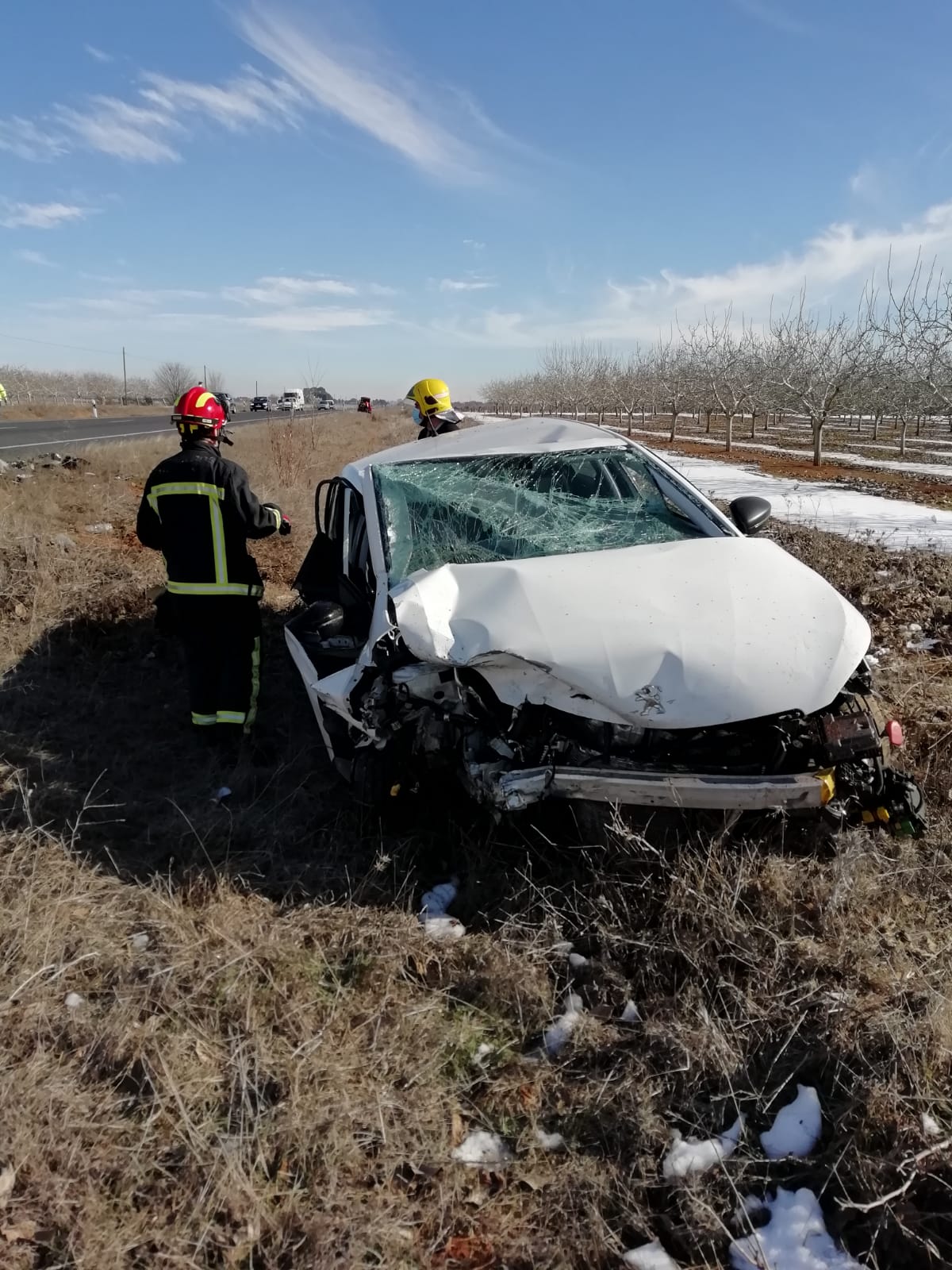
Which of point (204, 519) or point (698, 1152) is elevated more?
point (204, 519)

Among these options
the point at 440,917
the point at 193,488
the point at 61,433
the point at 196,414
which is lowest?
the point at 440,917

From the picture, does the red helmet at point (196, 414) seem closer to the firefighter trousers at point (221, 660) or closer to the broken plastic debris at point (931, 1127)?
the firefighter trousers at point (221, 660)

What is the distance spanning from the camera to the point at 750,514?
375 cm

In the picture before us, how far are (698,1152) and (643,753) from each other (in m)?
1.09

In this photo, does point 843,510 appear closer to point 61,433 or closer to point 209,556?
point 209,556

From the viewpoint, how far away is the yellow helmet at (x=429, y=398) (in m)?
6.07

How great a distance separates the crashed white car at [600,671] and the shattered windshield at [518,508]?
0.06ft

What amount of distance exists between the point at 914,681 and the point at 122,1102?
402 cm

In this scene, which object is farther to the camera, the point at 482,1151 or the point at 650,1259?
the point at 482,1151

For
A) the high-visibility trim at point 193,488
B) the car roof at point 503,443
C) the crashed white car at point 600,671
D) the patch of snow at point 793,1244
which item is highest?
the car roof at point 503,443

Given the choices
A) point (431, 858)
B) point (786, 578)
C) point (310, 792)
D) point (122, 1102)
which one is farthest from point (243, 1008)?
point (786, 578)

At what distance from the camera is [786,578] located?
119 inches

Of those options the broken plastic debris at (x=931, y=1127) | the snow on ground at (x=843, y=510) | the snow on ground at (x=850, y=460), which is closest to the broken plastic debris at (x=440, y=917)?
the broken plastic debris at (x=931, y=1127)

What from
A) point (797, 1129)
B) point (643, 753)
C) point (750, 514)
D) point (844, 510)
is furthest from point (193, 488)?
point (844, 510)
